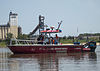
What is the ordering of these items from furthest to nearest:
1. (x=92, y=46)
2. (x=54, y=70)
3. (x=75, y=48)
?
(x=92, y=46) < (x=75, y=48) < (x=54, y=70)

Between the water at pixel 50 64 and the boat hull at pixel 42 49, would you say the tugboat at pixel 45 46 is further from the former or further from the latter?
the water at pixel 50 64

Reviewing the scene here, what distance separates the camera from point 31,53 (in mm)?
45812

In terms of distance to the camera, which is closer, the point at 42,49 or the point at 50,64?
the point at 50,64

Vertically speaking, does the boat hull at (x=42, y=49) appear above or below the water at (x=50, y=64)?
above

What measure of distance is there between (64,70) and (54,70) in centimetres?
81

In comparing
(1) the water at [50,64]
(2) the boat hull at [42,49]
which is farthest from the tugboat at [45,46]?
(1) the water at [50,64]

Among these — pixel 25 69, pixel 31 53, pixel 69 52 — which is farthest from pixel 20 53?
pixel 25 69

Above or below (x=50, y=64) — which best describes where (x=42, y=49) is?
above

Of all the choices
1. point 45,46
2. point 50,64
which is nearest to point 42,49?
point 45,46

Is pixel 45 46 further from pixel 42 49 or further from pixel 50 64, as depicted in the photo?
pixel 50 64

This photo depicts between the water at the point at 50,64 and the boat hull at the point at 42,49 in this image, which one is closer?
the water at the point at 50,64

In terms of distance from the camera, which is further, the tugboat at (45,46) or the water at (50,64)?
the tugboat at (45,46)

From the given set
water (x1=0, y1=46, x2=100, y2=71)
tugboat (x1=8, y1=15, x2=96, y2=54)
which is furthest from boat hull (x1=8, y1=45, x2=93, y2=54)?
water (x1=0, y1=46, x2=100, y2=71)

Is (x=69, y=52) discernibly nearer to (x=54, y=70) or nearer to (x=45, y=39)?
(x=45, y=39)
